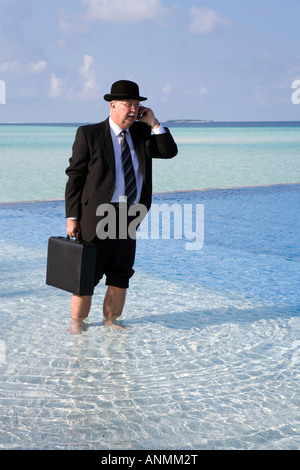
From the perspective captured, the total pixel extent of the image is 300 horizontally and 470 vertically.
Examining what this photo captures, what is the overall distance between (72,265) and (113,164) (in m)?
0.69

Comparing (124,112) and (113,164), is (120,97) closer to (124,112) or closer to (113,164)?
(124,112)

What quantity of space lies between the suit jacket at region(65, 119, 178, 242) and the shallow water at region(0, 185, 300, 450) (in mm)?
875

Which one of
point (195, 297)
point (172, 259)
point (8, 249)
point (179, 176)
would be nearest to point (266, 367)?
point (195, 297)

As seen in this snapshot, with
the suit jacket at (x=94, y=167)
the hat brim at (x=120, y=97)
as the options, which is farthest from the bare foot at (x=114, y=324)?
the hat brim at (x=120, y=97)

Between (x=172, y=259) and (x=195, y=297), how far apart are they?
1688mm

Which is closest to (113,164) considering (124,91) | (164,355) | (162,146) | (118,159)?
(118,159)

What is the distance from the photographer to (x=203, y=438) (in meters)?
3.23

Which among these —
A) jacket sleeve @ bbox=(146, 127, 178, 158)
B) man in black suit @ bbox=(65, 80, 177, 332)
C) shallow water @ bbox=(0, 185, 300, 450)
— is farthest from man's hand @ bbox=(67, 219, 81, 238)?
shallow water @ bbox=(0, 185, 300, 450)

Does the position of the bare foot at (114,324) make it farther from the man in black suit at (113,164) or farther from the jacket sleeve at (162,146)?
the jacket sleeve at (162,146)

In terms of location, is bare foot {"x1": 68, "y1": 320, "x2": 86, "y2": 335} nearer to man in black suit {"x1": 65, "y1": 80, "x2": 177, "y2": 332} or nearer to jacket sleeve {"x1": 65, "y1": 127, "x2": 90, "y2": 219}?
man in black suit {"x1": 65, "y1": 80, "x2": 177, "y2": 332}

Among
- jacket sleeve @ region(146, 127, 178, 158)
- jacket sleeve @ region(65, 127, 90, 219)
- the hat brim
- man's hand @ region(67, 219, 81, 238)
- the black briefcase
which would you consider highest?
the hat brim

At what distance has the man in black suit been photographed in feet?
13.8

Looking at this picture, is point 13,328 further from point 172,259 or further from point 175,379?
point 172,259

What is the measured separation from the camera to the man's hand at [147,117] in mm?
4285
